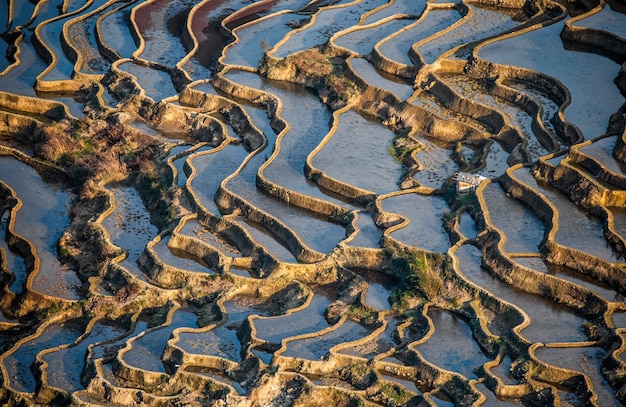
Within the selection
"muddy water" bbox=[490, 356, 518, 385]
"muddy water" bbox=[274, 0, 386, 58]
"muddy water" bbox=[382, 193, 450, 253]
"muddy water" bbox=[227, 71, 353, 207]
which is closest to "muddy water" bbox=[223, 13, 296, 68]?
"muddy water" bbox=[274, 0, 386, 58]

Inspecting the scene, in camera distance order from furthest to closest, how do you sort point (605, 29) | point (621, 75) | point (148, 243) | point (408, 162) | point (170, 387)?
point (605, 29) < point (621, 75) < point (408, 162) < point (148, 243) < point (170, 387)

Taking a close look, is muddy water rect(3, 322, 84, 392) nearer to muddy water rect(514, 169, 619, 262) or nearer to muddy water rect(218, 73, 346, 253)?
muddy water rect(218, 73, 346, 253)

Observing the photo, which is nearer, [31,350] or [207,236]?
[31,350]

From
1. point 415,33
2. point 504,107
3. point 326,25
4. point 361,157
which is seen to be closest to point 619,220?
point 361,157

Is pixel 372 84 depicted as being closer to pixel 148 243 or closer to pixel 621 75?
pixel 621 75

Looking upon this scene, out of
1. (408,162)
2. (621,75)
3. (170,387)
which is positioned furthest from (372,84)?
Result: (170,387)

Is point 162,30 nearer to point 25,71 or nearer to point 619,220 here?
point 25,71

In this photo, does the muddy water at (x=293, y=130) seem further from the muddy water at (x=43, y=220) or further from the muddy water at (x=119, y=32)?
the muddy water at (x=43, y=220)

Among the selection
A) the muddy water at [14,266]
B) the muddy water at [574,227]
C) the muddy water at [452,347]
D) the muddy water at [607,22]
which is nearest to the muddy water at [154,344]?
the muddy water at [14,266]
